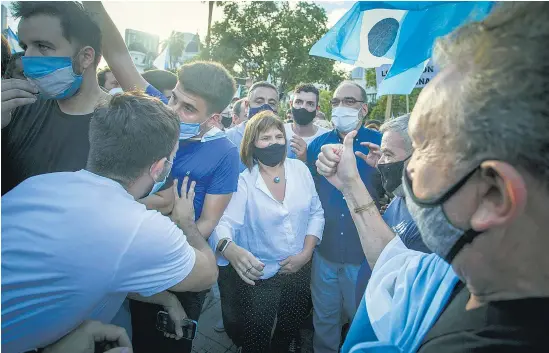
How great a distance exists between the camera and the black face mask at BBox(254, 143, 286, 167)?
112 inches

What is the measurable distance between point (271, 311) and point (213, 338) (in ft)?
3.59

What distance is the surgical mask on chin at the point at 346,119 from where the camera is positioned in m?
3.54

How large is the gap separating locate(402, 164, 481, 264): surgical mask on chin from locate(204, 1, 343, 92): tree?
26.9 metres

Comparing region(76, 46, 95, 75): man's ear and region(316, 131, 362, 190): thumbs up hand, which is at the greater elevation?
region(76, 46, 95, 75): man's ear

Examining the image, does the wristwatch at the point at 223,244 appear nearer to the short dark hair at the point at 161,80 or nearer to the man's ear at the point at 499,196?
the man's ear at the point at 499,196

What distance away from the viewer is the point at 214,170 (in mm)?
2418

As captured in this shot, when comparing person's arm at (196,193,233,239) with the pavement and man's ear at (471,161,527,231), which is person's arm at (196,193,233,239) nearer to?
the pavement

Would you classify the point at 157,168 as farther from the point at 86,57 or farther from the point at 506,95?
the point at 506,95

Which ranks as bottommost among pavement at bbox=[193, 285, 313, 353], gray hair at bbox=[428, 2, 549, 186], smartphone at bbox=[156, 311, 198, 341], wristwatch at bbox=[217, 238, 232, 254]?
pavement at bbox=[193, 285, 313, 353]

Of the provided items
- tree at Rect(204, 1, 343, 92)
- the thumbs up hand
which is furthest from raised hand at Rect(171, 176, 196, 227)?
tree at Rect(204, 1, 343, 92)

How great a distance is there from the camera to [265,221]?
270 centimetres

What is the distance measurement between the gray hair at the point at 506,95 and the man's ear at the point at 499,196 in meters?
0.02

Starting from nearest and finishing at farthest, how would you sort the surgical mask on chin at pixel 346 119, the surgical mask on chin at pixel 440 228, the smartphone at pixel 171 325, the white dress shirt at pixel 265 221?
the surgical mask on chin at pixel 440 228 → the smartphone at pixel 171 325 → the white dress shirt at pixel 265 221 → the surgical mask on chin at pixel 346 119

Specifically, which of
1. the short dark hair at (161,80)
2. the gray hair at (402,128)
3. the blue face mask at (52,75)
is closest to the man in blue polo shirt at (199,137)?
the blue face mask at (52,75)
